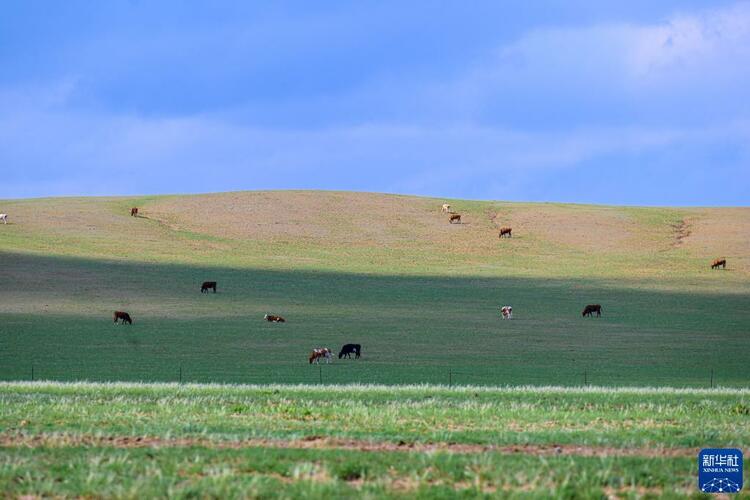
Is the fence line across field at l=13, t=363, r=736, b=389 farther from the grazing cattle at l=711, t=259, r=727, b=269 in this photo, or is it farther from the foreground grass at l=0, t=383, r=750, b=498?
the grazing cattle at l=711, t=259, r=727, b=269

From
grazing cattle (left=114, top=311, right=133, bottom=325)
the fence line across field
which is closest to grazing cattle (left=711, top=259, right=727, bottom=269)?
the fence line across field

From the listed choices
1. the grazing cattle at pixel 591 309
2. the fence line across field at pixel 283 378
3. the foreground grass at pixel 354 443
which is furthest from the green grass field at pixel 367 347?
the grazing cattle at pixel 591 309

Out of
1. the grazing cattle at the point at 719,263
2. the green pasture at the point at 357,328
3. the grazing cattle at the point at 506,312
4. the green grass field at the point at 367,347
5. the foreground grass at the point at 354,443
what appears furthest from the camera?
the grazing cattle at the point at 719,263

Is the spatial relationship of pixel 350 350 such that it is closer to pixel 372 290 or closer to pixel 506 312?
pixel 506 312

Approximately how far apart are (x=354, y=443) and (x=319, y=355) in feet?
72.5

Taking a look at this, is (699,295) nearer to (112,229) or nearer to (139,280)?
(139,280)

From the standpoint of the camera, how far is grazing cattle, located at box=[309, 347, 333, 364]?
3388cm

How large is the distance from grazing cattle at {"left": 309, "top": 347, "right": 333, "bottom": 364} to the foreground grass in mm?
14319

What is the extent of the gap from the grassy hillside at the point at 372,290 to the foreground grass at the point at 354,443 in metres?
11.1

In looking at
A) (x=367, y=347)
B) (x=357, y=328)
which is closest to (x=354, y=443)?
(x=367, y=347)

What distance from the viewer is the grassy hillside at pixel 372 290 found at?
33.6 m

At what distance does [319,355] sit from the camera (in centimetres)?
3400

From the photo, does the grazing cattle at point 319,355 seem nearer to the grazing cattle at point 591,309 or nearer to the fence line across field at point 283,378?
the fence line across field at point 283,378

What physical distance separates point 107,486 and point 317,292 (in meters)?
44.3
